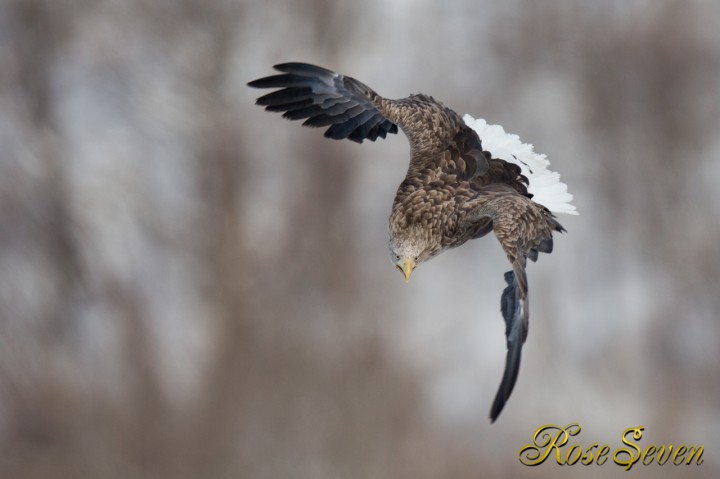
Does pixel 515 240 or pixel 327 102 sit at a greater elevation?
pixel 327 102

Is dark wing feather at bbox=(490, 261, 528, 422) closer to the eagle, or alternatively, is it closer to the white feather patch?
the eagle

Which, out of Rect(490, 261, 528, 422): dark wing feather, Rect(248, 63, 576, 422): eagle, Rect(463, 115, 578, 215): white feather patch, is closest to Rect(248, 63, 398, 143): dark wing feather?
Rect(248, 63, 576, 422): eagle

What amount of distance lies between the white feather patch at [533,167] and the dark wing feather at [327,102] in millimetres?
138

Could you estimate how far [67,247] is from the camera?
131 inches

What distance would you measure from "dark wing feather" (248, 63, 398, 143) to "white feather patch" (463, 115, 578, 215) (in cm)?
14

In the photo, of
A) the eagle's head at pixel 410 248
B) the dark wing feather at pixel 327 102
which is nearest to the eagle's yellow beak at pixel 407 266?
the eagle's head at pixel 410 248

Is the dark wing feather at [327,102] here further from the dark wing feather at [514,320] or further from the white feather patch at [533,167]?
the dark wing feather at [514,320]

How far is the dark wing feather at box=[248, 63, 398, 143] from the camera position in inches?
42.5

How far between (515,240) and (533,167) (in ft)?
0.89

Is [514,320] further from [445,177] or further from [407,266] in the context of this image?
[445,177]

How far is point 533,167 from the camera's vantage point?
126 centimetres

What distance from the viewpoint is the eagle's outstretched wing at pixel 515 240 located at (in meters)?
0.89

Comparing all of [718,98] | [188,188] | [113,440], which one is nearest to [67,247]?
[188,188]

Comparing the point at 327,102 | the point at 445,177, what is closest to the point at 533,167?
the point at 445,177
